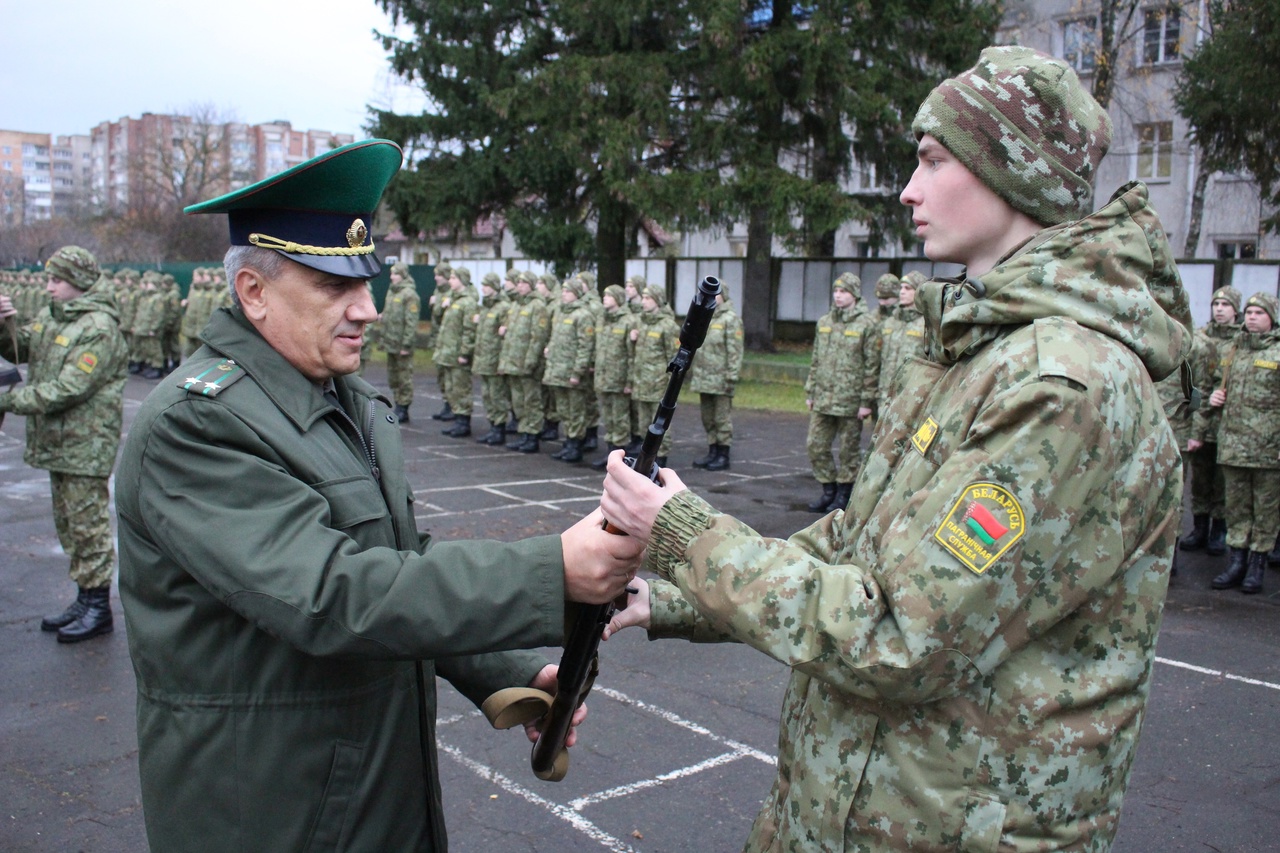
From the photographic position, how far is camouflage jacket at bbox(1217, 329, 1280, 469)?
8.04 metres

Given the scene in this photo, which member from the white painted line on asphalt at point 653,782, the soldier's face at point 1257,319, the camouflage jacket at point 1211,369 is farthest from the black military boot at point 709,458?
the white painted line on asphalt at point 653,782

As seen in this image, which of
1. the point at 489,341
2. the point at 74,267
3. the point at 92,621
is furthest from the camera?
the point at 489,341

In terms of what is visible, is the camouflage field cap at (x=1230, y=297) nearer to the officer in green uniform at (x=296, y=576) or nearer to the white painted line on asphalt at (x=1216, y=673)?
the white painted line on asphalt at (x=1216, y=673)

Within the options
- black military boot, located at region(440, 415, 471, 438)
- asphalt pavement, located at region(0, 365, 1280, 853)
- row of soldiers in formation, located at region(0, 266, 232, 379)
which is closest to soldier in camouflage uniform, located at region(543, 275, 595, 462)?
black military boot, located at region(440, 415, 471, 438)

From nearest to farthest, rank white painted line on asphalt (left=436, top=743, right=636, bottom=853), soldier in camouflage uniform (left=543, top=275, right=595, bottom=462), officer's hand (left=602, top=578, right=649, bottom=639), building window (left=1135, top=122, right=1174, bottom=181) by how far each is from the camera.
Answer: officer's hand (left=602, top=578, right=649, bottom=639), white painted line on asphalt (left=436, top=743, right=636, bottom=853), soldier in camouflage uniform (left=543, top=275, right=595, bottom=462), building window (left=1135, top=122, right=1174, bottom=181)

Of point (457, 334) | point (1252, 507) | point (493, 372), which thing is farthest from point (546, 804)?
point (457, 334)

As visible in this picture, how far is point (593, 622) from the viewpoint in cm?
209

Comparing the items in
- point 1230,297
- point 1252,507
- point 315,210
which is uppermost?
point 1230,297

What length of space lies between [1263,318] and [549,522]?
19.8 ft

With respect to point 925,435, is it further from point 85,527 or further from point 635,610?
point 85,527

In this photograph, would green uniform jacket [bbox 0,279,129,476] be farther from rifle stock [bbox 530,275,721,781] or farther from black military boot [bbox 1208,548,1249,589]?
black military boot [bbox 1208,548,1249,589]

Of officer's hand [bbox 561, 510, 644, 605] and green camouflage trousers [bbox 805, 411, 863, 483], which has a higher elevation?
officer's hand [bbox 561, 510, 644, 605]

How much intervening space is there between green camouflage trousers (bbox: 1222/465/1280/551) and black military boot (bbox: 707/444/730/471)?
5638mm

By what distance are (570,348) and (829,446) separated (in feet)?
14.1
